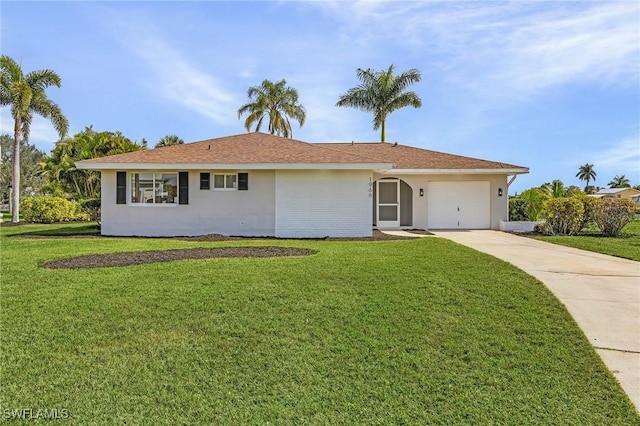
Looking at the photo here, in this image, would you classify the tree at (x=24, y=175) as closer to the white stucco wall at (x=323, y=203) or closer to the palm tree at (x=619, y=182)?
the white stucco wall at (x=323, y=203)

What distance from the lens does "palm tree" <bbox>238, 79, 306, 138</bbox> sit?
30.8m

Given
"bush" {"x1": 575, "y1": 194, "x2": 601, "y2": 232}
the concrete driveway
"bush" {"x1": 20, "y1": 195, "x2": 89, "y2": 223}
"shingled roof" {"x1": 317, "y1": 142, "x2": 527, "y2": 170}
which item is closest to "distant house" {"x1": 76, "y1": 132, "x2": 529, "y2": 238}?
"shingled roof" {"x1": 317, "y1": 142, "x2": 527, "y2": 170}

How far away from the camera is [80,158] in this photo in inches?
1110

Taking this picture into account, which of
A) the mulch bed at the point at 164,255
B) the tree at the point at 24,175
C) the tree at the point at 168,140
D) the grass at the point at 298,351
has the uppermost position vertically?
the tree at the point at 168,140

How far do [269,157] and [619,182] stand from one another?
Answer: 106 meters

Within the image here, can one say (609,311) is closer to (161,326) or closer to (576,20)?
(161,326)

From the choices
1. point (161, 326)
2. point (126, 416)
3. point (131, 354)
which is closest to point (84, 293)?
point (161, 326)

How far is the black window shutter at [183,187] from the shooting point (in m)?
13.9

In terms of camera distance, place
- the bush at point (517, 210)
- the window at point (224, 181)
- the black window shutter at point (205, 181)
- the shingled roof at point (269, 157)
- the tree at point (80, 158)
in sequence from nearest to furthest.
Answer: the shingled roof at point (269, 157)
the black window shutter at point (205, 181)
the window at point (224, 181)
the bush at point (517, 210)
the tree at point (80, 158)

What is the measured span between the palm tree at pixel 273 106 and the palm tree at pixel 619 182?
9243 centimetres

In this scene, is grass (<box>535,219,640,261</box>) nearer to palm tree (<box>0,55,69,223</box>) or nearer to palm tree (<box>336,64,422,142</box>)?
palm tree (<box>336,64,422,142</box>)

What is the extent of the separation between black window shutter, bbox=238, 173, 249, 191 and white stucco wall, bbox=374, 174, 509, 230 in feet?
19.8

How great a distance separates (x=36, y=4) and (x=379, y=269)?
10.0 metres

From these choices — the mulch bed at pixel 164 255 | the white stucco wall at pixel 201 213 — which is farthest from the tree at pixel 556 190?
the mulch bed at pixel 164 255
